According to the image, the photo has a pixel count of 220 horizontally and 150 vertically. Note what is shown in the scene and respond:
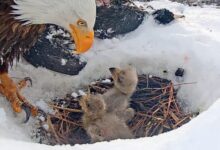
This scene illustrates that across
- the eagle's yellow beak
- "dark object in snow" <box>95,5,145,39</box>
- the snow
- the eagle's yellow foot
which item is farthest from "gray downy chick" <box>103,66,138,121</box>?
the eagle's yellow beak

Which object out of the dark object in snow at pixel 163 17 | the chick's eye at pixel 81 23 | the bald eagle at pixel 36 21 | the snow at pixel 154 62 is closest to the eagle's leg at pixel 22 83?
the snow at pixel 154 62

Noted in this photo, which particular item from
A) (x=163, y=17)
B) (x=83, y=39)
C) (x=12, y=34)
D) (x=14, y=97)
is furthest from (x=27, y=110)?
(x=163, y=17)

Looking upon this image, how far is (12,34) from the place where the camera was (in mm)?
3879

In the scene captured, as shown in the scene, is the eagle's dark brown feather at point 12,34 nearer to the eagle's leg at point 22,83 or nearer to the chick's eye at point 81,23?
the eagle's leg at point 22,83

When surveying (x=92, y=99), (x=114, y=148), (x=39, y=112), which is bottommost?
(x=39, y=112)

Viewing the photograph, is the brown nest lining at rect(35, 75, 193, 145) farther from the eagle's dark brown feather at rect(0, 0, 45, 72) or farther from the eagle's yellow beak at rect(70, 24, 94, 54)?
the eagle's yellow beak at rect(70, 24, 94, 54)

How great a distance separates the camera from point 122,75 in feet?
14.6

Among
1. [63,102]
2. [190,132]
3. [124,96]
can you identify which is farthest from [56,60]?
[190,132]

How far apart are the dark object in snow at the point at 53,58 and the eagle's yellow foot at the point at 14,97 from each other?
0.41 meters

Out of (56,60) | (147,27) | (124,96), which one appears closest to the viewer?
(124,96)

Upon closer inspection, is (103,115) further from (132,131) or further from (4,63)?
Result: (4,63)

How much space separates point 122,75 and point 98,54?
59 cm

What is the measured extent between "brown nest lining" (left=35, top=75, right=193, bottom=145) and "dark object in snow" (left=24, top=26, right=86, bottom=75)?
9.1 inches

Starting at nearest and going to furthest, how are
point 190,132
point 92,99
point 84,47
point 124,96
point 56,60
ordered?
1. point 190,132
2. point 84,47
3. point 92,99
4. point 124,96
5. point 56,60
